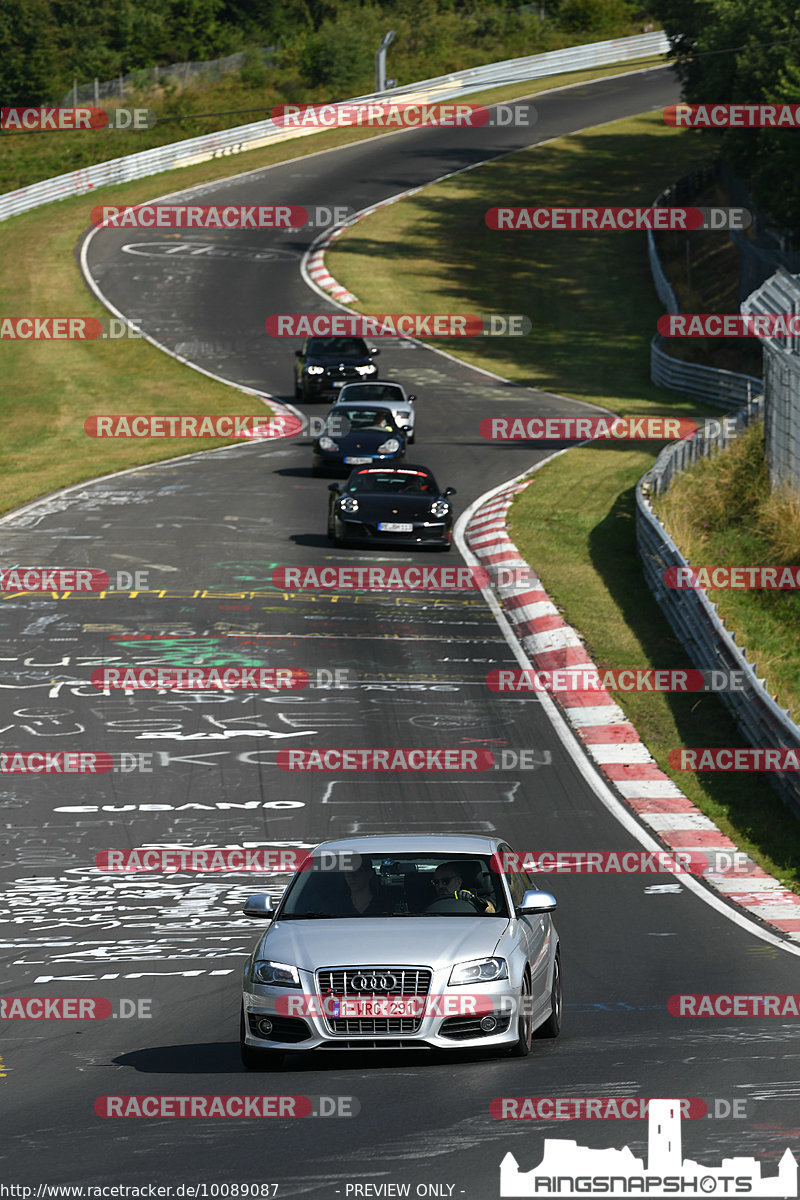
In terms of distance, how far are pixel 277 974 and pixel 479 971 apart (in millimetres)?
1034

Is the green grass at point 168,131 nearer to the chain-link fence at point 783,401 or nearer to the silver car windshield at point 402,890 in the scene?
the chain-link fence at point 783,401

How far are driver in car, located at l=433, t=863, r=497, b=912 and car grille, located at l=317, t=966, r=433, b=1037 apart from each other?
2.88 feet

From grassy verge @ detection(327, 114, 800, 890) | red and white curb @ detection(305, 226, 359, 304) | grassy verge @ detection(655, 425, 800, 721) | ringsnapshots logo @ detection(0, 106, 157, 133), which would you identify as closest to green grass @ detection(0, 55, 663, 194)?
ringsnapshots logo @ detection(0, 106, 157, 133)

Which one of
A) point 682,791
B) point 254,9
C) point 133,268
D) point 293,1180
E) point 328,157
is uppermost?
point 254,9

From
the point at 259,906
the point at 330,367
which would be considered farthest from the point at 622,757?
the point at 330,367

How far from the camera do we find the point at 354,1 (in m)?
106

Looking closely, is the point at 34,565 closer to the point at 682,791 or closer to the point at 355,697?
the point at 355,697

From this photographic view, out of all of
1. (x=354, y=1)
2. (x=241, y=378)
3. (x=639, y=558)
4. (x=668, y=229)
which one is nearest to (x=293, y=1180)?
(x=639, y=558)

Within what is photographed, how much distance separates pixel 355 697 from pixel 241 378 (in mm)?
27690

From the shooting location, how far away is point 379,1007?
28.4 feet

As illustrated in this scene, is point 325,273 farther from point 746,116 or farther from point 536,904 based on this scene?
point 536,904

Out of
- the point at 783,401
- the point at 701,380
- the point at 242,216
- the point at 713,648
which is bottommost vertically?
the point at 713,648

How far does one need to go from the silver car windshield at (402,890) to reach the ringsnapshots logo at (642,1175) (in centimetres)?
254

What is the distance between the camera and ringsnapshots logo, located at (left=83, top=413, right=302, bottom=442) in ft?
130
